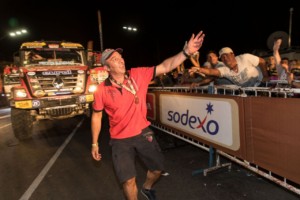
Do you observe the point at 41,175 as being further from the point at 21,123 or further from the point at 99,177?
the point at 21,123

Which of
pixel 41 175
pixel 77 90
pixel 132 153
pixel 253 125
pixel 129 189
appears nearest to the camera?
pixel 129 189

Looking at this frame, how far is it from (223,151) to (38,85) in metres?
5.98

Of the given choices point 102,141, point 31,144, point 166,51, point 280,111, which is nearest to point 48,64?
point 31,144

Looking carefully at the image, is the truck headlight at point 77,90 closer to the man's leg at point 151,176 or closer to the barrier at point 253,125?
the barrier at point 253,125

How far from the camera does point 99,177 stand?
491 cm

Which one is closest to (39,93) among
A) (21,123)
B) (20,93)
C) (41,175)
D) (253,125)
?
(20,93)

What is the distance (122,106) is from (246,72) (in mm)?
2716

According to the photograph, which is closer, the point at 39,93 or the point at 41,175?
the point at 41,175

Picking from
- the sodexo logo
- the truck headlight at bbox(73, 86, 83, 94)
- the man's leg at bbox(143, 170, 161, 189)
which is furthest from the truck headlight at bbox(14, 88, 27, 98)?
the man's leg at bbox(143, 170, 161, 189)

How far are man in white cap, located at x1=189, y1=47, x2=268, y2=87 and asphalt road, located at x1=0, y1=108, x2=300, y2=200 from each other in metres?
1.64

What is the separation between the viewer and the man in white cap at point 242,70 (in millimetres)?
4918

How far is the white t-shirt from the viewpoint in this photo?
491cm

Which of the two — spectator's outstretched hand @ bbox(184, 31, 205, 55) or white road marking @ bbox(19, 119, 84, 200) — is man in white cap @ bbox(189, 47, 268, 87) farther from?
white road marking @ bbox(19, 119, 84, 200)

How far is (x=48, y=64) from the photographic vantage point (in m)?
8.70
